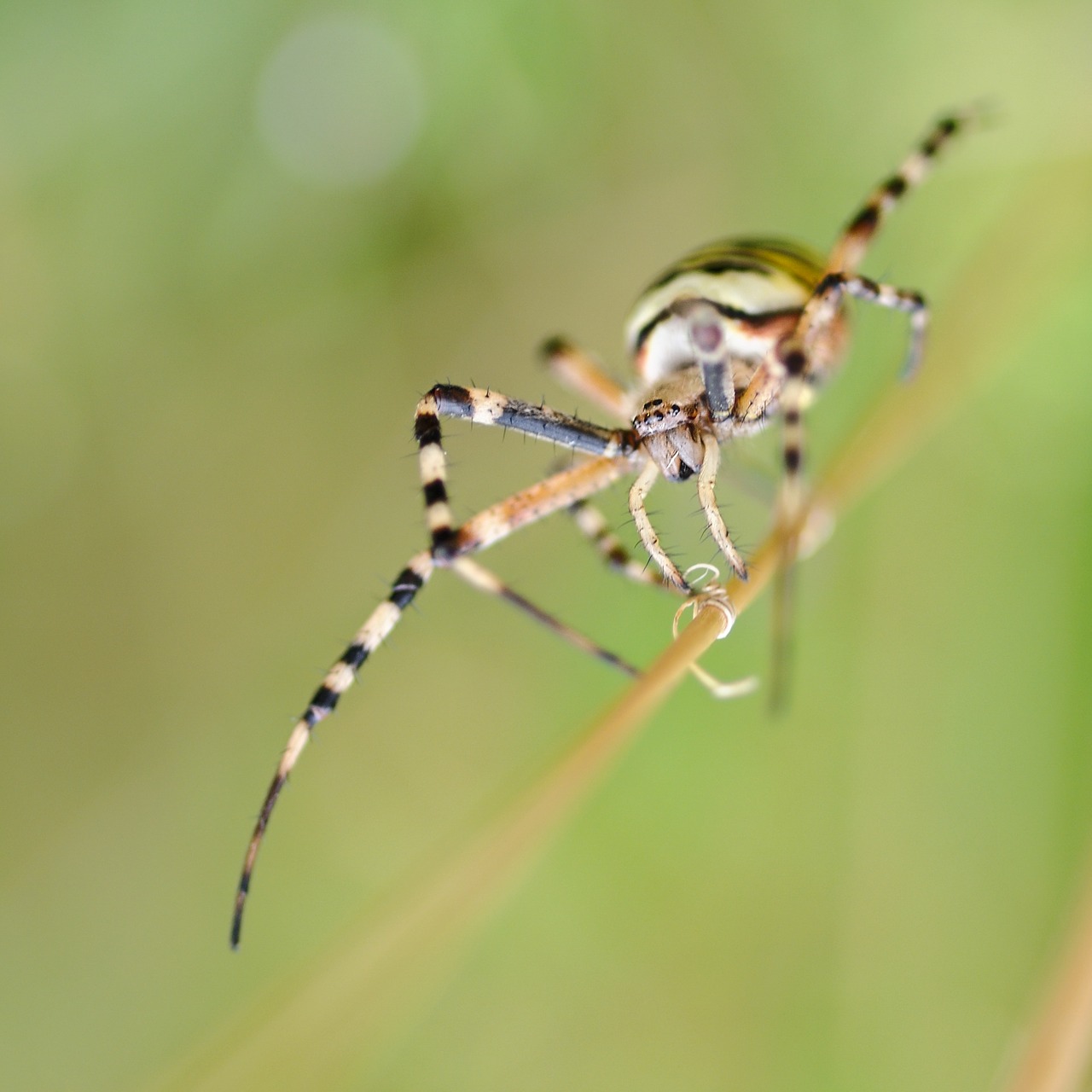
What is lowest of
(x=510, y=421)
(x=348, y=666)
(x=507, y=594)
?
(x=348, y=666)

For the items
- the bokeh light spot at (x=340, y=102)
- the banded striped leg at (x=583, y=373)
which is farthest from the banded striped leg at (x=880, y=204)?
the bokeh light spot at (x=340, y=102)

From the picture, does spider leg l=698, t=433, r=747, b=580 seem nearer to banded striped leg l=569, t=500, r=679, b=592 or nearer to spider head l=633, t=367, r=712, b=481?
spider head l=633, t=367, r=712, b=481

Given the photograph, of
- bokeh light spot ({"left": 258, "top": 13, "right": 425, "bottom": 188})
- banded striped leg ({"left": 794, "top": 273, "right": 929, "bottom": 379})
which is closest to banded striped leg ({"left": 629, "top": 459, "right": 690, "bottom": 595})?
banded striped leg ({"left": 794, "top": 273, "right": 929, "bottom": 379})

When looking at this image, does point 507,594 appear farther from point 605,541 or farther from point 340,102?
point 340,102

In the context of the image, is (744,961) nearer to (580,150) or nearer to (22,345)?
(580,150)

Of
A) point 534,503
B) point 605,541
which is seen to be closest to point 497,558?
point 605,541

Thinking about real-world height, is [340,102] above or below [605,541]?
above
